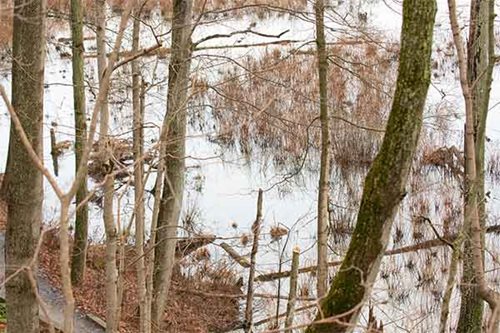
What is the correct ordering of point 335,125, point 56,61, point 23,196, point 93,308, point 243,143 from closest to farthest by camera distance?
point 23,196 → point 93,308 → point 335,125 → point 243,143 → point 56,61

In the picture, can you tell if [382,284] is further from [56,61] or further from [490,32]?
[56,61]

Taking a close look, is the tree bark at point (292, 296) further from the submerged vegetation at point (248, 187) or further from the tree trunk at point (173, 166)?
the tree trunk at point (173, 166)

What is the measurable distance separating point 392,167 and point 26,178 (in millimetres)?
2504

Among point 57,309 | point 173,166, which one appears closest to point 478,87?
point 173,166

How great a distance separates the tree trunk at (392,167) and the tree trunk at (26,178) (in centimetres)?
216

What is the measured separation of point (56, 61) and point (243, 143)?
7.13 meters

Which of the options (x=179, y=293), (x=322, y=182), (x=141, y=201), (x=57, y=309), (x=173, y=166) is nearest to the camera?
(x=141, y=201)

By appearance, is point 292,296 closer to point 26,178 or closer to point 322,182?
point 322,182

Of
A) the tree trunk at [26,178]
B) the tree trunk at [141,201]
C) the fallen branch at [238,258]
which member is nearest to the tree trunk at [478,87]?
the tree trunk at [141,201]

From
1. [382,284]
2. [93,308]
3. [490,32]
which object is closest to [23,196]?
[93,308]

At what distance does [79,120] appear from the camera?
308 inches

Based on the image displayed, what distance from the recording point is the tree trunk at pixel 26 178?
15.7 feet

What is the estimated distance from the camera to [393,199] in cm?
340

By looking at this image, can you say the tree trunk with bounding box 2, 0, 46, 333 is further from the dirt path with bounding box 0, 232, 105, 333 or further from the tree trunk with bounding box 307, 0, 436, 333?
the dirt path with bounding box 0, 232, 105, 333
